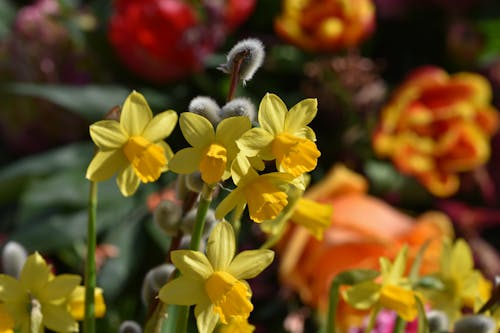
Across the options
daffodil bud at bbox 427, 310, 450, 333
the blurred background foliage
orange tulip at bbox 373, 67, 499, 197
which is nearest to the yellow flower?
daffodil bud at bbox 427, 310, 450, 333

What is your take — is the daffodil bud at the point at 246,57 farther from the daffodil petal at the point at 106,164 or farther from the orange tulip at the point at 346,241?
the orange tulip at the point at 346,241

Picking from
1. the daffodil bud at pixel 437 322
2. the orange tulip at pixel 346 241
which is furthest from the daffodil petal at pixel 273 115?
the orange tulip at pixel 346 241

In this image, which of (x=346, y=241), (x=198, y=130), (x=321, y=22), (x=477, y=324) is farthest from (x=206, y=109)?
(x=321, y=22)

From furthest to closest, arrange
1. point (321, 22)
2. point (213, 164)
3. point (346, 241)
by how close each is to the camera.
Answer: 1. point (321, 22)
2. point (346, 241)
3. point (213, 164)

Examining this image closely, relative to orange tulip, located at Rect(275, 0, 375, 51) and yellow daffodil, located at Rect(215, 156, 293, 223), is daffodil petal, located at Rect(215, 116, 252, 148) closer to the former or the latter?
yellow daffodil, located at Rect(215, 156, 293, 223)

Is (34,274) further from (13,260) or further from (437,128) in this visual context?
(437,128)

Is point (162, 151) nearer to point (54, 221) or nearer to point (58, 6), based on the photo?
point (54, 221)
